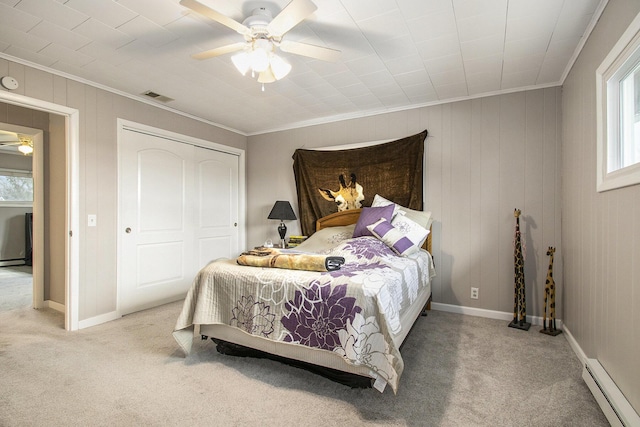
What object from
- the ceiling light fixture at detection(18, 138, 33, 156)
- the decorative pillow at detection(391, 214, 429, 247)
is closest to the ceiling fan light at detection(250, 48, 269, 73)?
the decorative pillow at detection(391, 214, 429, 247)

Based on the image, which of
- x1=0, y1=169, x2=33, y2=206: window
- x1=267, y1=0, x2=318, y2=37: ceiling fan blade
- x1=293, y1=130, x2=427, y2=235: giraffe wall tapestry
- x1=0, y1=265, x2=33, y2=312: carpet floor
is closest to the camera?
x1=267, y1=0, x2=318, y2=37: ceiling fan blade

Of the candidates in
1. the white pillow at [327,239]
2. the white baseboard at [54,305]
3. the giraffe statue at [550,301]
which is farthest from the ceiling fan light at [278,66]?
the white baseboard at [54,305]

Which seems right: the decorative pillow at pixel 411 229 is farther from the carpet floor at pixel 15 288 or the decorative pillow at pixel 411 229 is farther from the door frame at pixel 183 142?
A: the carpet floor at pixel 15 288

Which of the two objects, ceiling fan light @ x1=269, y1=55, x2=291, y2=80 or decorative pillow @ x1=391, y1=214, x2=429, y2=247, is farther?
decorative pillow @ x1=391, y1=214, x2=429, y2=247

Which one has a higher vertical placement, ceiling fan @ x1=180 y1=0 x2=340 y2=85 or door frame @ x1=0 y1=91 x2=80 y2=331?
ceiling fan @ x1=180 y1=0 x2=340 y2=85

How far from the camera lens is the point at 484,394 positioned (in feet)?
5.92

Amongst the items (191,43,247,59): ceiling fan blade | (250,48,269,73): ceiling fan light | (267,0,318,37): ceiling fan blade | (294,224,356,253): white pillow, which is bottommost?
(294,224,356,253): white pillow

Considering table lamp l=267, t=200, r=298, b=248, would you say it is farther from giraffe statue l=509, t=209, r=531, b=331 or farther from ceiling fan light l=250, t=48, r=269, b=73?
giraffe statue l=509, t=209, r=531, b=331

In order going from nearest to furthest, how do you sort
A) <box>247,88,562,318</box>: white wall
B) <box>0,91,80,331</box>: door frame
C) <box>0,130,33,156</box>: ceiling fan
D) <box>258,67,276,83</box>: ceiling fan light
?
<box>258,67,276,83</box>: ceiling fan light
<box>0,91,80,331</box>: door frame
<box>247,88,562,318</box>: white wall
<box>0,130,33,156</box>: ceiling fan

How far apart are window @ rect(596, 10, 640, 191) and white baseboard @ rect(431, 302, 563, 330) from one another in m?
1.62

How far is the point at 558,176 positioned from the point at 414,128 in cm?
149

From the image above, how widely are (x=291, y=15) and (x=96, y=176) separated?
2.60 meters

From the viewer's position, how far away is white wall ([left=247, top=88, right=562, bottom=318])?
9.66ft

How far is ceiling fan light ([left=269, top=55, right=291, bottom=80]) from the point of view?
6.64 feet
